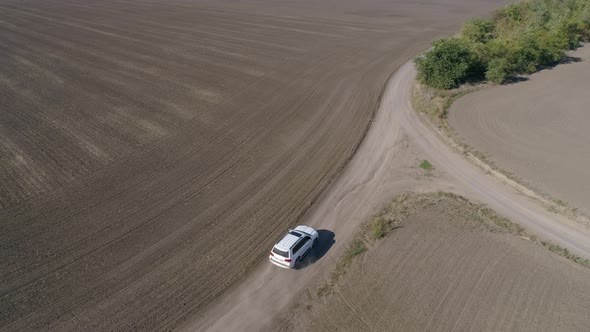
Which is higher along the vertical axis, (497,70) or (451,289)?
(497,70)

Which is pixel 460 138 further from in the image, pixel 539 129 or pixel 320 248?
pixel 320 248

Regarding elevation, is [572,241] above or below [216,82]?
below

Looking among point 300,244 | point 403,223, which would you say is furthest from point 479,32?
point 300,244

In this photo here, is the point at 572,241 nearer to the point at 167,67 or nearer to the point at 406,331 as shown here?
the point at 406,331

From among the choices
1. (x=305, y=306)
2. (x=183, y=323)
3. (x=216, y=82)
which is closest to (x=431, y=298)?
(x=305, y=306)

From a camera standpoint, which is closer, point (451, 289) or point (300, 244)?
point (451, 289)

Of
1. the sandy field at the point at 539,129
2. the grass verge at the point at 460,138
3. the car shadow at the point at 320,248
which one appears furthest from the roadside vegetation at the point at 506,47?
the car shadow at the point at 320,248
